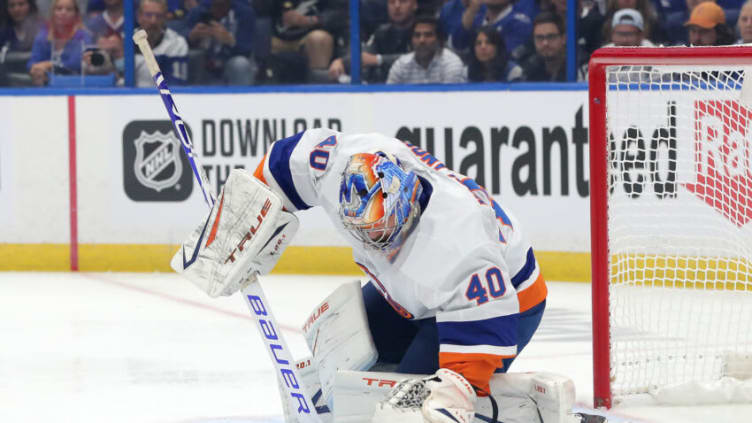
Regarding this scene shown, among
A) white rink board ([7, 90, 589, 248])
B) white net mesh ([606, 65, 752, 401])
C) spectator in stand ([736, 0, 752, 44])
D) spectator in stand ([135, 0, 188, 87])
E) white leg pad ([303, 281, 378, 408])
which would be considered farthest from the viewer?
spectator in stand ([135, 0, 188, 87])

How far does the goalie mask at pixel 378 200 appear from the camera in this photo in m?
2.54

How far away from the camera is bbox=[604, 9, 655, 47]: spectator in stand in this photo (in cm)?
567

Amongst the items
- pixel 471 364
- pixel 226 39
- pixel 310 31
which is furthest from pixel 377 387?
pixel 226 39

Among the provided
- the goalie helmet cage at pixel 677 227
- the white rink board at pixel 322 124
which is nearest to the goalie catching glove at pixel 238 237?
the goalie helmet cage at pixel 677 227

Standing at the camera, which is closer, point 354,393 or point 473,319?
point 473,319

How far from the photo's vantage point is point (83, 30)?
6.41 m

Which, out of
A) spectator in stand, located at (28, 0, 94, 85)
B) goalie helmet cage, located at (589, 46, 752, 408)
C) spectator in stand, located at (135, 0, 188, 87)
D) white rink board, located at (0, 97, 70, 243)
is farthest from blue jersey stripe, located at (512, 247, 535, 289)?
spectator in stand, located at (28, 0, 94, 85)

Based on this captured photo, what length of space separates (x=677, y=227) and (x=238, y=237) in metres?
2.38

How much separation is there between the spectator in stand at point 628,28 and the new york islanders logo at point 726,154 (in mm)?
1399

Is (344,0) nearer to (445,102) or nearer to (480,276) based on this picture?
(445,102)

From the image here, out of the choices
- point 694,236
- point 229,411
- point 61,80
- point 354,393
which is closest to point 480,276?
point 354,393

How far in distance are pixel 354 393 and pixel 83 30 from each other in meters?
4.05

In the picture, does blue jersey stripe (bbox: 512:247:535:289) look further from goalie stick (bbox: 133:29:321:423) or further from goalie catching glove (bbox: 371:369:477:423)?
goalie stick (bbox: 133:29:321:423)

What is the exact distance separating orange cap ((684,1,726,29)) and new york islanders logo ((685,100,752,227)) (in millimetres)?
1325
